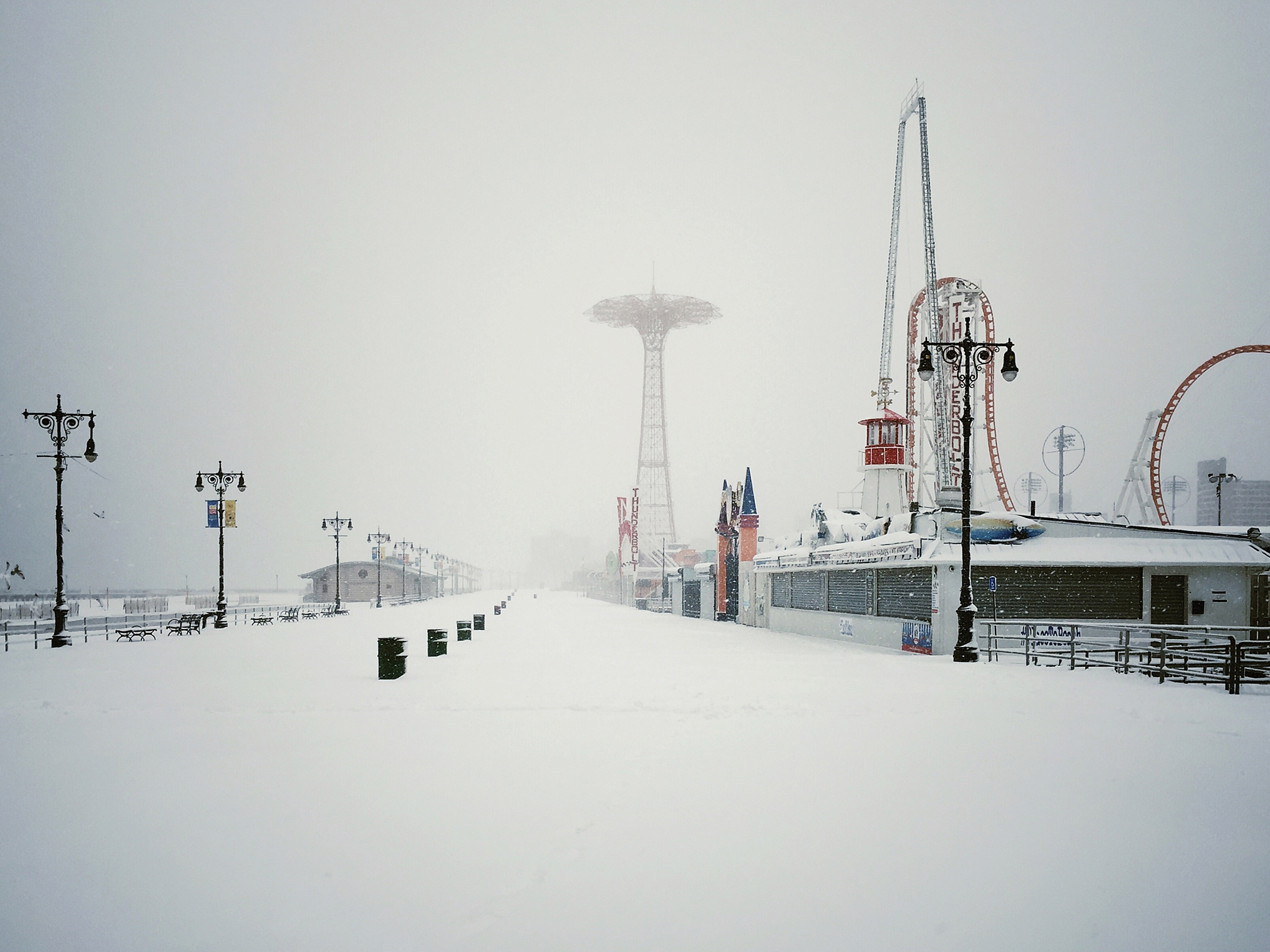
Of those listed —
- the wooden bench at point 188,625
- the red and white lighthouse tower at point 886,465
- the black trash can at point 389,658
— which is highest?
the red and white lighthouse tower at point 886,465

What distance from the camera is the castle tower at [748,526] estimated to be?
1783 inches

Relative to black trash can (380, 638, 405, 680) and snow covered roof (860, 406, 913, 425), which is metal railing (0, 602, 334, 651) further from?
snow covered roof (860, 406, 913, 425)

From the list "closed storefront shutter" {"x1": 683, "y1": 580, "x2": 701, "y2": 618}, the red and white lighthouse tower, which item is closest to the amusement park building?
the red and white lighthouse tower

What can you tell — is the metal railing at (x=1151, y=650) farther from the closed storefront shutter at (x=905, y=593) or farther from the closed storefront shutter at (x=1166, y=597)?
the closed storefront shutter at (x=905, y=593)

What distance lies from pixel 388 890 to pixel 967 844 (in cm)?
452

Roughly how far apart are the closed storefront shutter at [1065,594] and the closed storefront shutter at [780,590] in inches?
598

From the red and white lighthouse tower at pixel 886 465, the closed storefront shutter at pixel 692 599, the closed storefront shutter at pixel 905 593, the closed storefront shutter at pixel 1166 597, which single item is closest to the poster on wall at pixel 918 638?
the closed storefront shutter at pixel 905 593

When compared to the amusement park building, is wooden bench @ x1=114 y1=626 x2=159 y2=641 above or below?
below

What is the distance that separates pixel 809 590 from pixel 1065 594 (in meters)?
12.8

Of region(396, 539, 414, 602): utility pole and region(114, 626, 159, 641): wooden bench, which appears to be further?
region(396, 539, 414, 602): utility pole

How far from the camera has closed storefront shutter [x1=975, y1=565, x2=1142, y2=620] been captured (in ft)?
76.0

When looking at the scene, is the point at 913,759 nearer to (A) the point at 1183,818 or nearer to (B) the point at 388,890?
(A) the point at 1183,818

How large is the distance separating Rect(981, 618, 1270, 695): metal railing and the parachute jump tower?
217 ft

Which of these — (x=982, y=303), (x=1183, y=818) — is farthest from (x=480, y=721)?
(x=982, y=303)
